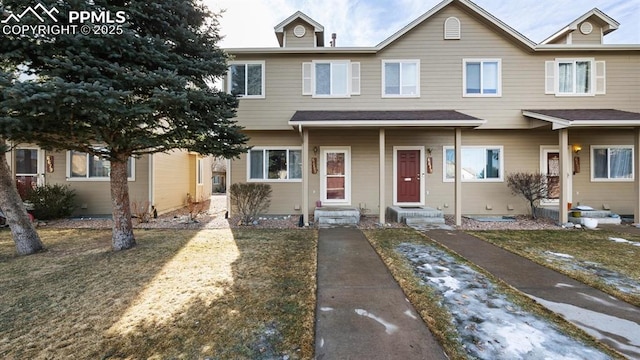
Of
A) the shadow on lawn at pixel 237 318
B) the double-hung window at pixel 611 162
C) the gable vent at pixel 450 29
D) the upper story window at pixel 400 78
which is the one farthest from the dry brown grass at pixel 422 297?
the double-hung window at pixel 611 162

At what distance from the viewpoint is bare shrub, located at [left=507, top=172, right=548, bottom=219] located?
8.76 m

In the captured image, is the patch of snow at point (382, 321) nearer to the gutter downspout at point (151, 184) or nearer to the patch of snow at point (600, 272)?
the patch of snow at point (600, 272)

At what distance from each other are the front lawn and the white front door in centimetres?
1452

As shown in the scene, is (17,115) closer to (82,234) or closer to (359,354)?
(82,234)

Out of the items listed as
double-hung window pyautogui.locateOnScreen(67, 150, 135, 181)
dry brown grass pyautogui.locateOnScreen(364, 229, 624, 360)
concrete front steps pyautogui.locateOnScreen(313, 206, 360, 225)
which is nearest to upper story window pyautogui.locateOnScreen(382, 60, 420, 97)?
concrete front steps pyautogui.locateOnScreen(313, 206, 360, 225)

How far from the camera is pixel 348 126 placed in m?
8.10

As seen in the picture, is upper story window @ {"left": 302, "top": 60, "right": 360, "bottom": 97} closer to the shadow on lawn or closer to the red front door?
the red front door

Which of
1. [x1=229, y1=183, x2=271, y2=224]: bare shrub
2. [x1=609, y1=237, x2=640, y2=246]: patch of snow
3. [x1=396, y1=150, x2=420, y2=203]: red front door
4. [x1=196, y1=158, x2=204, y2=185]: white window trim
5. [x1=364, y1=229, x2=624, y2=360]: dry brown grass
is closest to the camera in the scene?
[x1=364, y1=229, x2=624, y2=360]: dry brown grass

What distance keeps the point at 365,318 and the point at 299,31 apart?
32.3 feet

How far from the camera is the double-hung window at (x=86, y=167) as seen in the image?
31.4 ft

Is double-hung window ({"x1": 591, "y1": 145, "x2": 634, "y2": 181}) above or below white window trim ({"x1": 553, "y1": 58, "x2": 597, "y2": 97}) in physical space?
below

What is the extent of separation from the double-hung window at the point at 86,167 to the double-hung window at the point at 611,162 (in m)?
16.8

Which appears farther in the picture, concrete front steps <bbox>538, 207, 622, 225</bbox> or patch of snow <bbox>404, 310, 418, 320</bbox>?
concrete front steps <bbox>538, 207, 622, 225</bbox>

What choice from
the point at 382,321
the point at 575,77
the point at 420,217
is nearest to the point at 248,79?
the point at 420,217
